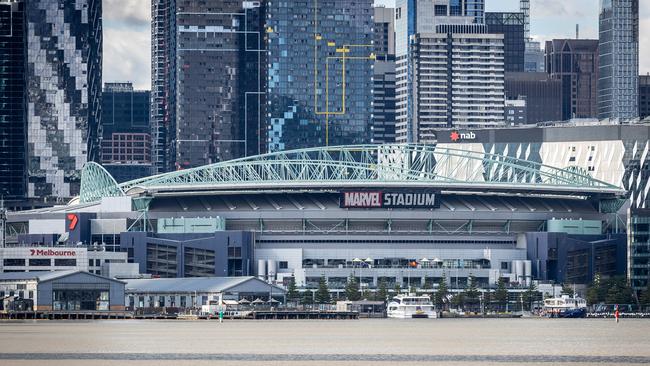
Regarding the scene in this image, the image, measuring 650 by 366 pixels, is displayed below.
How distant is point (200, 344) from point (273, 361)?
22155 mm

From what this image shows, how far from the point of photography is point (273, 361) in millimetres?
164375

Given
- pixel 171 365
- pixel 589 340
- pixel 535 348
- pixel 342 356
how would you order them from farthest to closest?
pixel 589 340 < pixel 535 348 < pixel 342 356 < pixel 171 365

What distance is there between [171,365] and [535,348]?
35.2m

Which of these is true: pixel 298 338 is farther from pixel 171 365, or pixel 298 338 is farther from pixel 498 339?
pixel 171 365

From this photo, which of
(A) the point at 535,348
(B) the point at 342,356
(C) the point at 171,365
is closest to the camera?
(C) the point at 171,365

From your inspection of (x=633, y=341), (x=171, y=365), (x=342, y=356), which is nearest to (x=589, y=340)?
(x=633, y=341)

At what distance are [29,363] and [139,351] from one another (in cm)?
1530

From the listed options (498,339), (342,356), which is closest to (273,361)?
(342,356)

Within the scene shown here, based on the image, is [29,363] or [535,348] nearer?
[29,363]

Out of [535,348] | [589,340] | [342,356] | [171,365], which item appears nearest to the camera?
[171,365]

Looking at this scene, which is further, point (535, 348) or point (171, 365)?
point (535, 348)

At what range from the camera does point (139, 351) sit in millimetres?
174500

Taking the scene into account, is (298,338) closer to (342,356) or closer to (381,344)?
(381,344)

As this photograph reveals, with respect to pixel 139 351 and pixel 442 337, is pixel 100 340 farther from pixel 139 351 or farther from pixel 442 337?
pixel 442 337
